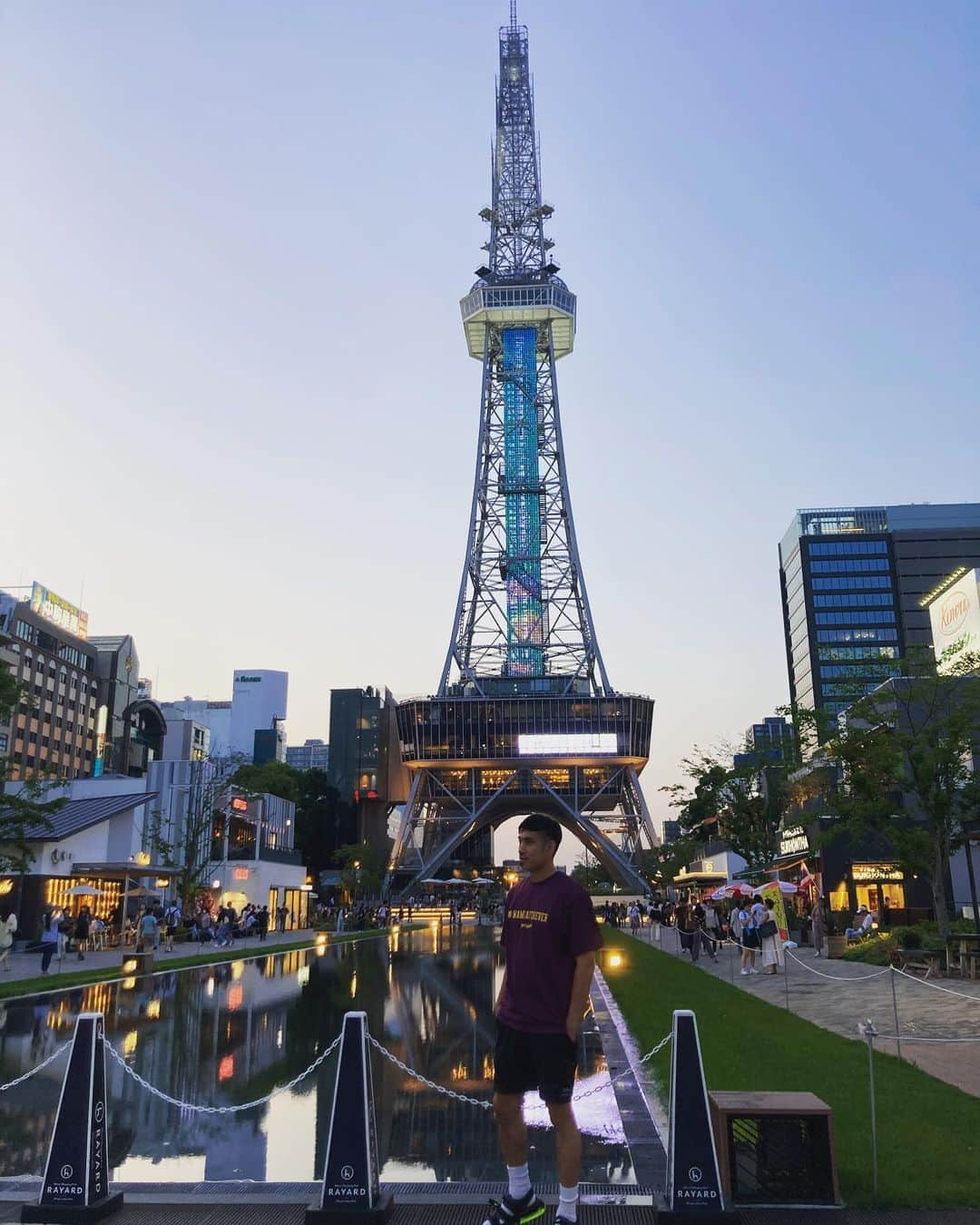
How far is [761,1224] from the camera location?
5898mm

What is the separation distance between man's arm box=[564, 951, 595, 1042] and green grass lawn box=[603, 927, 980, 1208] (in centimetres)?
233

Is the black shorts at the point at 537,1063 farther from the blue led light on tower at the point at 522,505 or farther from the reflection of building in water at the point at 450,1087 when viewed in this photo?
the blue led light on tower at the point at 522,505

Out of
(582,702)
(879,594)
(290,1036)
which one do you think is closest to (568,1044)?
(290,1036)

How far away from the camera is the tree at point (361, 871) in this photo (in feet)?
290

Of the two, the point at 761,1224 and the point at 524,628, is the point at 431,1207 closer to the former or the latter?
the point at 761,1224

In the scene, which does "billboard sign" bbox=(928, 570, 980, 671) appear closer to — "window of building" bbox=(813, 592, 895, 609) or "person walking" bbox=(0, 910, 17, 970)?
"person walking" bbox=(0, 910, 17, 970)

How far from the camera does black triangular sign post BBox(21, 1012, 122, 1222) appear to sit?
240 inches

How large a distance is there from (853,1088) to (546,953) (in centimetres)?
563

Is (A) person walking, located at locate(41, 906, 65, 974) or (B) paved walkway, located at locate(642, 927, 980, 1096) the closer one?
(B) paved walkway, located at locate(642, 927, 980, 1096)

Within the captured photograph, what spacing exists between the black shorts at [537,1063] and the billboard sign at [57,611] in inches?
4297

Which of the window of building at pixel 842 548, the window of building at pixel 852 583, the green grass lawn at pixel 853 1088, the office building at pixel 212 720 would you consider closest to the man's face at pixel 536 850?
the green grass lawn at pixel 853 1088

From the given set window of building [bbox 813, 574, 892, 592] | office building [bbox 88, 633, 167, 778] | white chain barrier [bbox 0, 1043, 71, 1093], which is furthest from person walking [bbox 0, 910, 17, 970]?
window of building [bbox 813, 574, 892, 592]

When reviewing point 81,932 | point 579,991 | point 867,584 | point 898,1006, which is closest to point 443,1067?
point 579,991

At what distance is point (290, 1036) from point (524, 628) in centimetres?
10105
